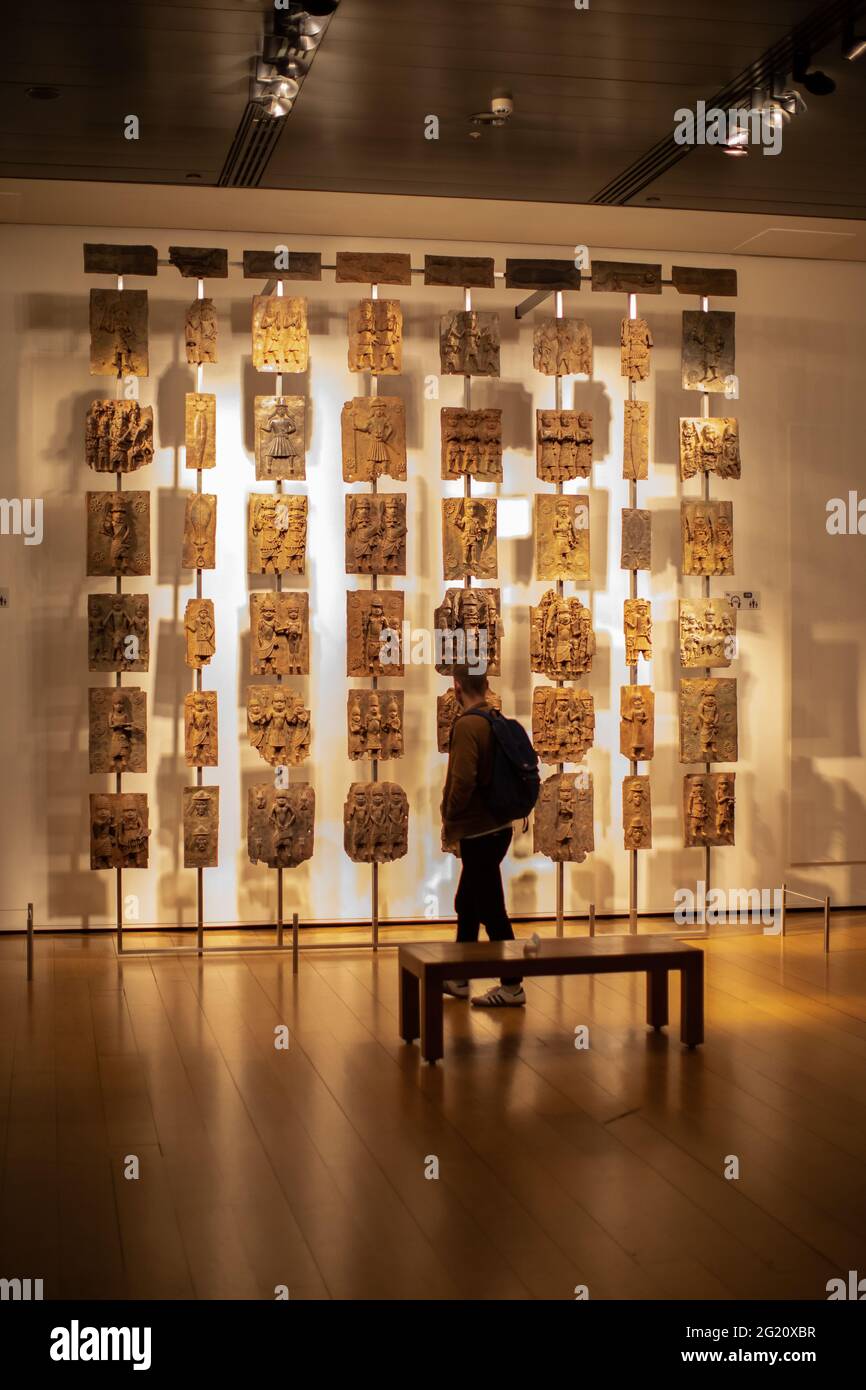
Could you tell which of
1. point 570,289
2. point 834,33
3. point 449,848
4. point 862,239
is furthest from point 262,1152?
point 862,239

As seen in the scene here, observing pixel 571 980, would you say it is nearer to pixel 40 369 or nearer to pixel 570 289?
pixel 570 289

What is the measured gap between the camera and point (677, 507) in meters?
11.0

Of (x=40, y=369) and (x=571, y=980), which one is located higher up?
(x=40, y=369)

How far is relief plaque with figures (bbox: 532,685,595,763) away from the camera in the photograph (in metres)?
9.73

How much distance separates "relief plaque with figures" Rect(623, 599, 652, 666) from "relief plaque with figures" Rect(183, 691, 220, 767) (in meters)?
2.67

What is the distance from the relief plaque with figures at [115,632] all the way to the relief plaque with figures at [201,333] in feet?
4.92

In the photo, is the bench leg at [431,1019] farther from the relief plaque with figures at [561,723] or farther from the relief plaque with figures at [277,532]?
the relief plaque with figures at [277,532]

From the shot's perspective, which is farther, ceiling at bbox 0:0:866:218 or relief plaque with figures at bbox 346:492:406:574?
relief plaque with figures at bbox 346:492:406:574

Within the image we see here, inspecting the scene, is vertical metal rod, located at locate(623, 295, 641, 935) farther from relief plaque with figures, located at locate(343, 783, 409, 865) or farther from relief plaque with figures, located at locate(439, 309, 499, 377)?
relief plaque with figures, located at locate(343, 783, 409, 865)

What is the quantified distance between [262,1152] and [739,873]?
20.3 feet

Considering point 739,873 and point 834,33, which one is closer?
point 834,33

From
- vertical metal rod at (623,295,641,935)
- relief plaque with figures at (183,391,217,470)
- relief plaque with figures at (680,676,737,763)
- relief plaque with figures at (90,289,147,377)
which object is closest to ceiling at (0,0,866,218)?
relief plaque with figures at (90,289,147,377)

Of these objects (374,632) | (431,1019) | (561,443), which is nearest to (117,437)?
(374,632)

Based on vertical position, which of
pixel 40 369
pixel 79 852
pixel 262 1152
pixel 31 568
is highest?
pixel 40 369
